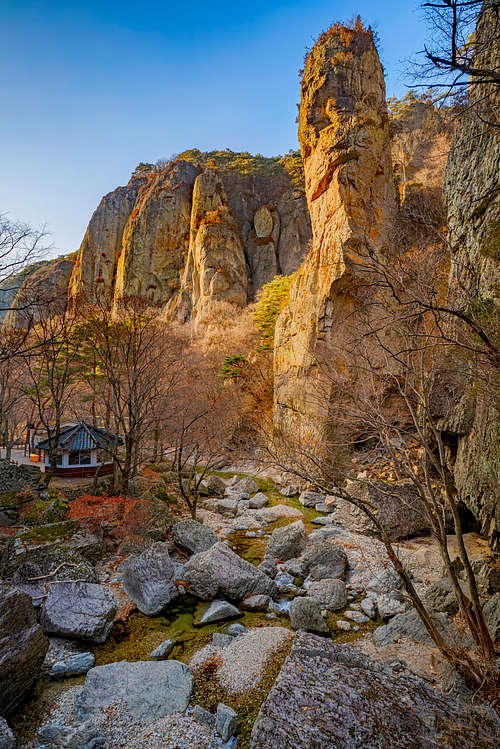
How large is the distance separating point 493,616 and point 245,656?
3632 mm

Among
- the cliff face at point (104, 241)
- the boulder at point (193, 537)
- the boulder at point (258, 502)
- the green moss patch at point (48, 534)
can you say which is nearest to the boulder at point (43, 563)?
the green moss patch at point (48, 534)

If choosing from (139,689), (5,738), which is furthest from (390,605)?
(5,738)

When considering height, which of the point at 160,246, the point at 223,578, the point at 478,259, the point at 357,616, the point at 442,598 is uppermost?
the point at 160,246

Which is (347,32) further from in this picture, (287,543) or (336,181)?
(287,543)

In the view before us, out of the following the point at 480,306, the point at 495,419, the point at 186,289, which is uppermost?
the point at 186,289

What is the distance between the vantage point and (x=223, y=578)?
24.1ft

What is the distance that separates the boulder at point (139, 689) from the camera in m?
4.34

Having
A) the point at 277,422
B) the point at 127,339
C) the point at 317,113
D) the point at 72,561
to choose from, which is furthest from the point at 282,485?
the point at 317,113

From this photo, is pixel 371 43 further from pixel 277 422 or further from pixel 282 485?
pixel 282 485

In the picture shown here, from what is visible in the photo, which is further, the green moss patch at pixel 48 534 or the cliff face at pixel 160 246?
the cliff face at pixel 160 246

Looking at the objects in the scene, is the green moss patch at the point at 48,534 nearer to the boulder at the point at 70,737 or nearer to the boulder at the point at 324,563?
the boulder at the point at 70,737

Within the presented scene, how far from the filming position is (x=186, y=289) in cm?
3566

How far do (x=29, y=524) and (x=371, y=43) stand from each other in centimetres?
2404

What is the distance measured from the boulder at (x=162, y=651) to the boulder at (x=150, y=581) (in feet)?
3.32
